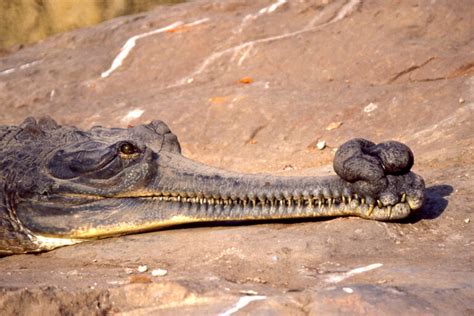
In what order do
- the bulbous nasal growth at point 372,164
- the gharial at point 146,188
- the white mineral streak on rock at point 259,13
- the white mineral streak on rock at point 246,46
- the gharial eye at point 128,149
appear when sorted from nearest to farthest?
the bulbous nasal growth at point 372,164 → the gharial at point 146,188 → the gharial eye at point 128,149 → the white mineral streak on rock at point 246,46 → the white mineral streak on rock at point 259,13

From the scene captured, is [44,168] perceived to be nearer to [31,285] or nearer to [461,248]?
[31,285]

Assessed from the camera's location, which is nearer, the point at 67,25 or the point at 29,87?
the point at 29,87

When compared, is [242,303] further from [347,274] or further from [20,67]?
[20,67]

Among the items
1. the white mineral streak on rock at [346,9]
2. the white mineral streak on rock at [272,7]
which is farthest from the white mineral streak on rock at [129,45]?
the white mineral streak on rock at [346,9]

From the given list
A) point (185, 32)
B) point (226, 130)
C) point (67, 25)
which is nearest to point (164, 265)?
point (226, 130)

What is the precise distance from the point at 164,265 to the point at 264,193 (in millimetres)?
885

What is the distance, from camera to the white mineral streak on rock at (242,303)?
4227 millimetres

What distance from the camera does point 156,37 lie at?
11523 millimetres

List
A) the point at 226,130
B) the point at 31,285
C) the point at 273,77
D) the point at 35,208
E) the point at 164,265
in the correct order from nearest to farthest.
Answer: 1. the point at 31,285
2. the point at 164,265
3. the point at 35,208
4. the point at 226,130
5. the point at 273,77

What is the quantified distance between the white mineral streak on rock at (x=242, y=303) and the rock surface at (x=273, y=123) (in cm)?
1

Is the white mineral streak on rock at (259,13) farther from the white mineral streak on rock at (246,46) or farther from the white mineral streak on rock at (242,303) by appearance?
the white mineral streak on rock at (242,303)

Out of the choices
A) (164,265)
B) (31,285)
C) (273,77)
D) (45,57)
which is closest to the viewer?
(31,285)

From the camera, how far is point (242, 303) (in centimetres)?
430

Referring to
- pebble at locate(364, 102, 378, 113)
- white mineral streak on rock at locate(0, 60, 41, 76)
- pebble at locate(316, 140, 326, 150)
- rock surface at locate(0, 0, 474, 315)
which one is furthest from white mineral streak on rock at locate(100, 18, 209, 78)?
pebble at locate(316, 140, 326, 150)
